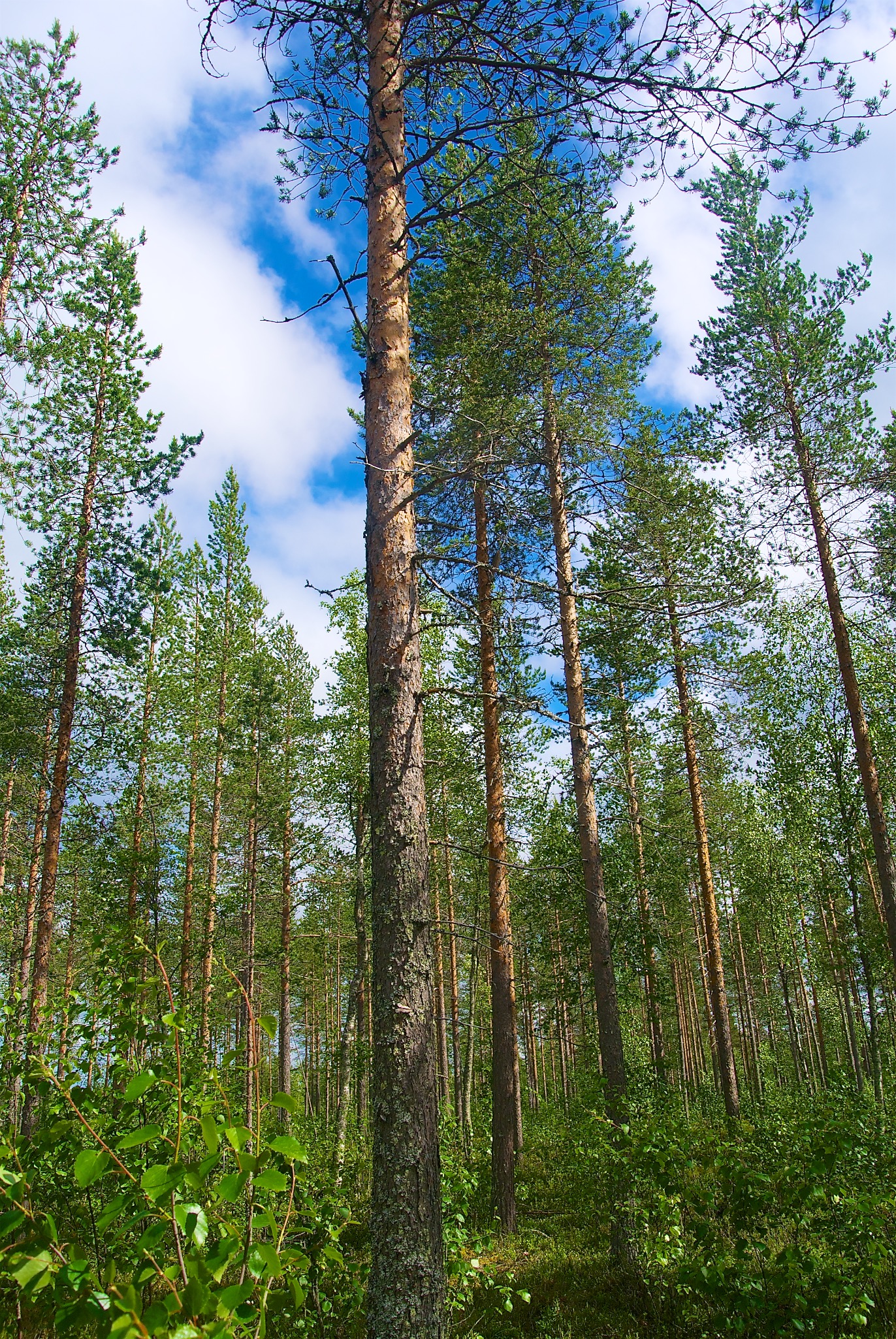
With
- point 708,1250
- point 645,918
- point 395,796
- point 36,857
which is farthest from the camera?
point 36,857

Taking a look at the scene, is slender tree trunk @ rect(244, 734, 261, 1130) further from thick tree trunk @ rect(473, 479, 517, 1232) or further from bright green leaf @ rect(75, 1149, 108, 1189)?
bright green leaf @ rect(75, 1149, 108, 1189)

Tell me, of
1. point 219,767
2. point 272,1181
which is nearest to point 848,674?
point 272,1181

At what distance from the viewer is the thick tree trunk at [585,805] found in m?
8.31

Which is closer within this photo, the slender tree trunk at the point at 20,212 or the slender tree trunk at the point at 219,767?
the slender tree trunk at the point at 20,212

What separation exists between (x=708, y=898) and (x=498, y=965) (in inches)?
241

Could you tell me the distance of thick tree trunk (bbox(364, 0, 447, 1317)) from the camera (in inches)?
104

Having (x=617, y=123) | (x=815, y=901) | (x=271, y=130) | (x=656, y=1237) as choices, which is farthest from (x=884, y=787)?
(x=271, y=130)

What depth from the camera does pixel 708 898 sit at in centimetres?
1366

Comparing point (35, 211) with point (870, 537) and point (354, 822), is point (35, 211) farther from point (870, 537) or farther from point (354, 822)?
point (870, 537)

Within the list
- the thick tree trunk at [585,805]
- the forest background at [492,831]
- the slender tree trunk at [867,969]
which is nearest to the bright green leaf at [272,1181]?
the forest background at [492,831]

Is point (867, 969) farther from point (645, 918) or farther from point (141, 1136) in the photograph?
point (141, 1136)

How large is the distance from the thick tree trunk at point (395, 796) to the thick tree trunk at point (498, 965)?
4036 millimetres

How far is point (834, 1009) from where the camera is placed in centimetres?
2911

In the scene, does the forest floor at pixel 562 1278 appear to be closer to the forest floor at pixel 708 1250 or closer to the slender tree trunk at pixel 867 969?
the forest floor at pixel 708 1250
